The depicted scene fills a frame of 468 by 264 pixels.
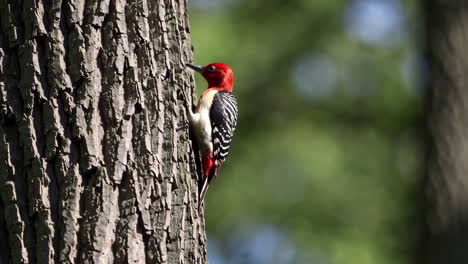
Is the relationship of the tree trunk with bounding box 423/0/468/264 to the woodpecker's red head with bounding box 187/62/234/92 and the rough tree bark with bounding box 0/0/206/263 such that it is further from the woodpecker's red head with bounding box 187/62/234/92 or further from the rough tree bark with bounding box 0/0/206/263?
the rough tree bark with bounding box 0/0/206/263

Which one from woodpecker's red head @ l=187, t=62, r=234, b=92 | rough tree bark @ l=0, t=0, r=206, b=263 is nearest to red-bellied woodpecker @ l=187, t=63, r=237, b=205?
woodpecker's red head @ l=187, t=62, r=234, b=92

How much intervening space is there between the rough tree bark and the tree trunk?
278 centimetres

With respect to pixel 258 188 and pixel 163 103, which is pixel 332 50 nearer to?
pixel 258 188

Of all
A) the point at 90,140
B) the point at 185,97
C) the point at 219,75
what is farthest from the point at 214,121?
the point at 90,140

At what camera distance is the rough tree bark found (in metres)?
3.06

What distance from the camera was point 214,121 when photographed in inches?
205

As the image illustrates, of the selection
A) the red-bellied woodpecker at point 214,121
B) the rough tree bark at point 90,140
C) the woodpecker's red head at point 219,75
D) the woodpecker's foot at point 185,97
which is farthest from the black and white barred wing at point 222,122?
the rough tree bark at point 90,140

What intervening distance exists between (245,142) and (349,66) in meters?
2.12

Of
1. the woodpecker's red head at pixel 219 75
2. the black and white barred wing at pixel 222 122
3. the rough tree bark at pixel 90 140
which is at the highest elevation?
the woodpecker's red head at pixel 219 75

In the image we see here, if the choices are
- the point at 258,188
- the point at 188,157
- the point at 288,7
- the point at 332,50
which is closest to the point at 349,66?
the point at 332,50

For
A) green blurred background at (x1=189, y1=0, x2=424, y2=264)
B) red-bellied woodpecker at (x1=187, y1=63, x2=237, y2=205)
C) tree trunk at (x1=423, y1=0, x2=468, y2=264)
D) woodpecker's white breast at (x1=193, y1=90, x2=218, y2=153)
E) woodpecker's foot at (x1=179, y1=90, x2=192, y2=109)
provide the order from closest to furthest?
1. woodpecker's foot at (x1=179, y1=90, x2=192, y2=109)
2. woodpecker's white breast at (x1=193, y1=90, x2=218, y2=153)
3. red-bellied woodpecker at (x1=187, y1=63, x2=237, y2=205)
4. tree trunk at (x1=423, y1=0, x2=468, y2=264)
5. green blurred background at (x1=189, y1=0, x2=424, y2=264)

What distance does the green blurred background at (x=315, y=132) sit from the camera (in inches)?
433

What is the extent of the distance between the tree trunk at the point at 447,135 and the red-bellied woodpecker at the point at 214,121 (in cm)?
168

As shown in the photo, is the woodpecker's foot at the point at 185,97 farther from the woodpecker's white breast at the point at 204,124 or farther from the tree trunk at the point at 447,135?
the tree trunk at the point at 447,135
